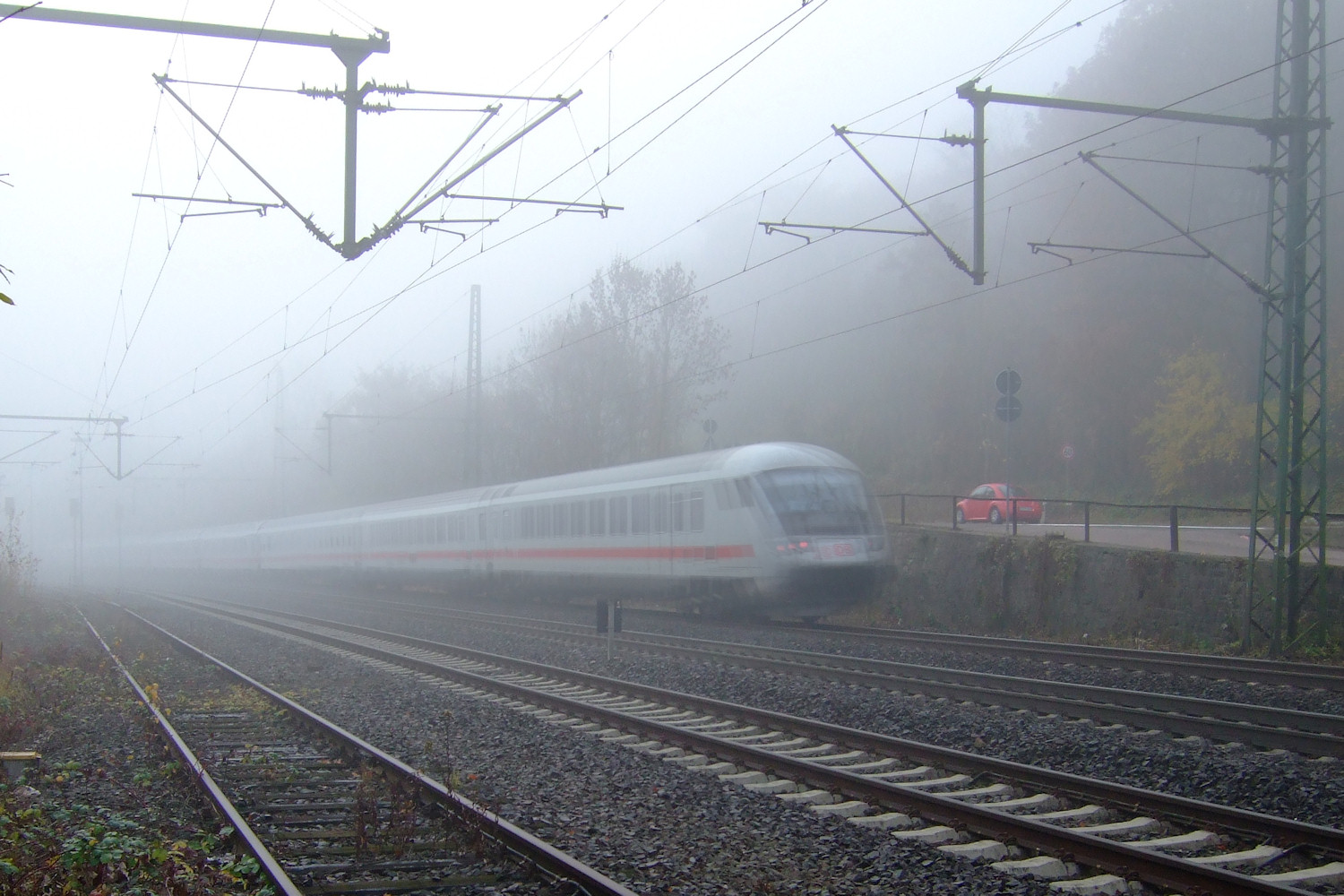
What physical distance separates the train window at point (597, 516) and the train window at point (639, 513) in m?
1.35

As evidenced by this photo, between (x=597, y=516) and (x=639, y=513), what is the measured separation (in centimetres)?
204

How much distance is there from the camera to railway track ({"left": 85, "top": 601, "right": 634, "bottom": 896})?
5645mm

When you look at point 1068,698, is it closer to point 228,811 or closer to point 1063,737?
point 1063,737

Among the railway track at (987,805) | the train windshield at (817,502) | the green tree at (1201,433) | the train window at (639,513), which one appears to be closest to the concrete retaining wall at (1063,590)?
the train windshield at (817,502)

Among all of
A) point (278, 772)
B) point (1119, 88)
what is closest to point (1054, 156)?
point (1119, 88)

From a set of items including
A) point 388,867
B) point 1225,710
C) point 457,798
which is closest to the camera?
point 388,867

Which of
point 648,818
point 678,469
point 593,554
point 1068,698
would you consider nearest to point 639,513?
point 678,469

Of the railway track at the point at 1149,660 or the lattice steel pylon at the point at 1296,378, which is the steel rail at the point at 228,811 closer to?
the railway track at the point at 1149,660

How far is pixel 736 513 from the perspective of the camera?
1795 cm

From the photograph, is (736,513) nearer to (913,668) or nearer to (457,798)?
(913,668)

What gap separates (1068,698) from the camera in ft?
34.3

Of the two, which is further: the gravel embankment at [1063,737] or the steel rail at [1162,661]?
the steel rail at [1162,661]

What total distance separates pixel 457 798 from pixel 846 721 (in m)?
4.13

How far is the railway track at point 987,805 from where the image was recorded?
5.33m
